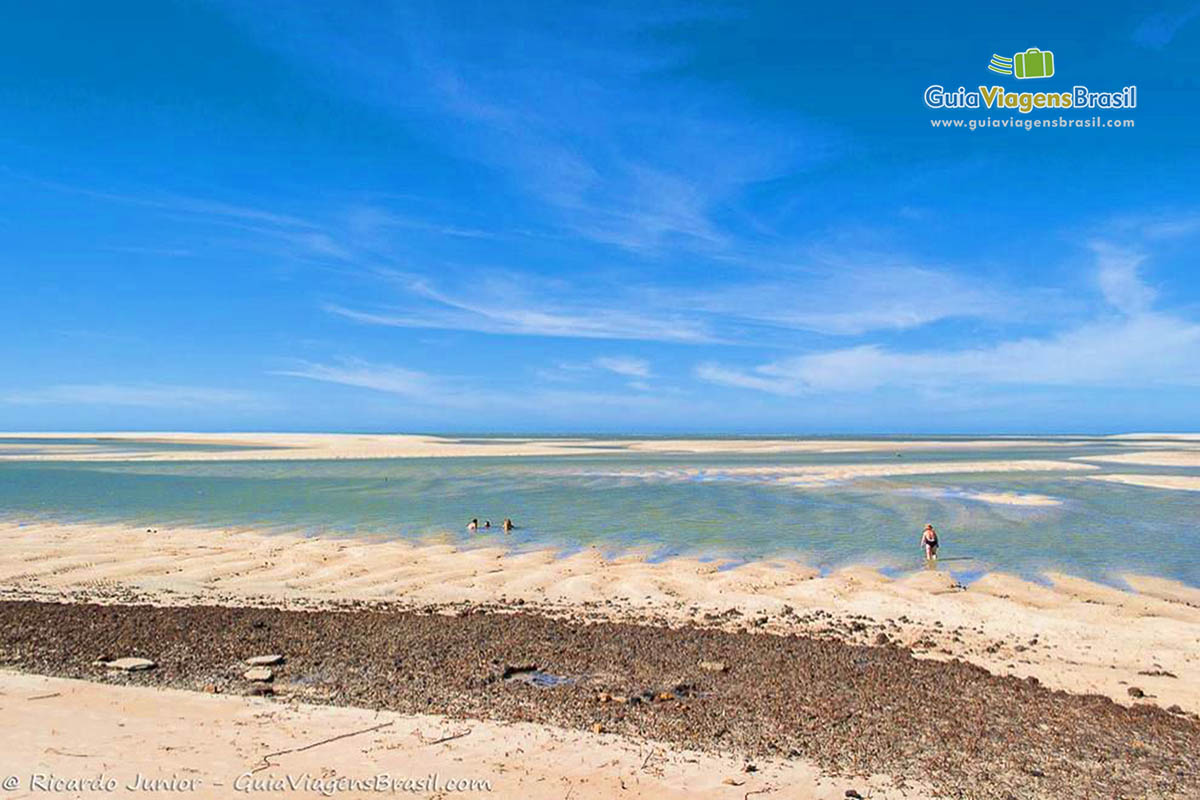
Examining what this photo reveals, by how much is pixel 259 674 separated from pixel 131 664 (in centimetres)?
188

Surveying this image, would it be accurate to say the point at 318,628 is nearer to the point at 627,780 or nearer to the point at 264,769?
the point at 264,769

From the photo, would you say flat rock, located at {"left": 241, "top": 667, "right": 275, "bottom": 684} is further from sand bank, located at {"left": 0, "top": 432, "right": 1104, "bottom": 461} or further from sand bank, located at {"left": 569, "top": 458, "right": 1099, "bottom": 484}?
sand bank, located at {"left": 0, "top": 432, "right": 1104, "bottom": 461}

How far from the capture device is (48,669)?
10.0 meters

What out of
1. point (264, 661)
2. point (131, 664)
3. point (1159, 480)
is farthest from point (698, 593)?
point (1159, 480)

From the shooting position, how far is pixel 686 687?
31.3 ft

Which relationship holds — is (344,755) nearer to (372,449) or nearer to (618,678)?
(618,678)

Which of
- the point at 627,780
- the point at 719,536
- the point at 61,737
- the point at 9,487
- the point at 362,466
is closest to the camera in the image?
the point at 627,780

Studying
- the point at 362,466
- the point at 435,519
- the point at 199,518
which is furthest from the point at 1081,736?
the point at 362,466

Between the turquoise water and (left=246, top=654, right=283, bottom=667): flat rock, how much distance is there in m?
11.7

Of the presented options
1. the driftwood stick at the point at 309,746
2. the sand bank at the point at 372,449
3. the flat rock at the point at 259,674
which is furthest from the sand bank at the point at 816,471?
the driftwood stick at the point at 309,746

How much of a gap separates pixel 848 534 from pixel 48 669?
21077mm

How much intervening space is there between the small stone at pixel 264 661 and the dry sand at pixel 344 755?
4.50ft

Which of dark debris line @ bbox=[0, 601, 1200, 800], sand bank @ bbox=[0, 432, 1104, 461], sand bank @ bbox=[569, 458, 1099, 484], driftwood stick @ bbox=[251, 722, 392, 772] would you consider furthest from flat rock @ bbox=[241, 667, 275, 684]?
sand bank @ bbox=[0, 432, 1104, 461]

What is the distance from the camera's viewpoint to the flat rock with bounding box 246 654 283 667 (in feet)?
33.7
